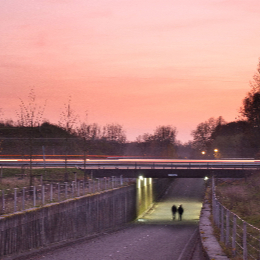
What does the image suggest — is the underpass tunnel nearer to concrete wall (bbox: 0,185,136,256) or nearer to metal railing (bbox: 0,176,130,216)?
concrete wall (bbox: 0,185,136,256)

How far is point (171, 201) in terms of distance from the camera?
6244 centimetres

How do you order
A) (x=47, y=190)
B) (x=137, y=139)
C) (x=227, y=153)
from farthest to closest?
(x=137, y=139) < (x=227, y=153) < (x=47, y=190)

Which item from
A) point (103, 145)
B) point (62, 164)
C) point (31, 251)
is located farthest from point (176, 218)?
point (103, 145)

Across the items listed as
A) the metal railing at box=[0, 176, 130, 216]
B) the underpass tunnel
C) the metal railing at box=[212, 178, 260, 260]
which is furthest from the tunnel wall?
the metal railing at box=[212, 178, 260, 260]

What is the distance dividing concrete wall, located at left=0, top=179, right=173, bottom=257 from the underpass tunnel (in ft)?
17.9

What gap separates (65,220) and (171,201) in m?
43.7

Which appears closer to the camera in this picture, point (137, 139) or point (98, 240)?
point (98, 240)

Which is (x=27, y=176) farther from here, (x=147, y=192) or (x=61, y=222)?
(x=61, y=222)

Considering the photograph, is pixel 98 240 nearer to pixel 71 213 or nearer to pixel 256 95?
pixel 71 213

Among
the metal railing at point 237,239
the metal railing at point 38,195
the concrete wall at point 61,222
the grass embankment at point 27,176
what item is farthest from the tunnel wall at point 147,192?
the metal railing at point 237,239

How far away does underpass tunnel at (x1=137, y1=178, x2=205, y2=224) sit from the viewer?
43219 mm

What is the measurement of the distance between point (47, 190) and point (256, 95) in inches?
1583

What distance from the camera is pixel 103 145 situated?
8150cm

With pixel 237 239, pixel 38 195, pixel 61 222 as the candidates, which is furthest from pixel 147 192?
pixel 237 239
